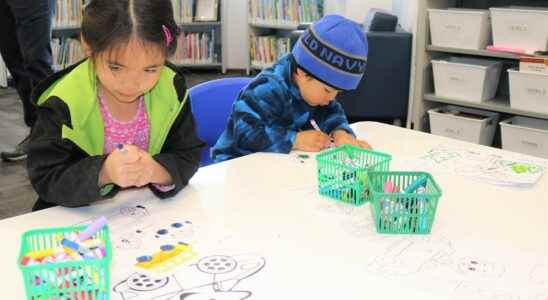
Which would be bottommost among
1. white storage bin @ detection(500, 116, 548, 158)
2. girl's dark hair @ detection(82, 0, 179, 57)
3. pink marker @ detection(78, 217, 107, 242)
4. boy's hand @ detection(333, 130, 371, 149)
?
white storage bin @ detection(500, 116, 548, 158)

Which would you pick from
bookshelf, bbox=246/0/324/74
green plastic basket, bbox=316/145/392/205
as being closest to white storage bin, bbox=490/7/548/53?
green plastic basket, bbox=316/145/392/205

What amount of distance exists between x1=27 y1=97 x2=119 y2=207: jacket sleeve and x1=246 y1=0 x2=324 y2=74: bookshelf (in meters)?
4.10

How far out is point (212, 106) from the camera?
1.62 m

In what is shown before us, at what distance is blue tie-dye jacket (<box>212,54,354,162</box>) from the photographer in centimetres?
138

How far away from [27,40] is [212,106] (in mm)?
1483

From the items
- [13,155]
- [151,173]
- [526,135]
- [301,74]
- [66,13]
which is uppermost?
[66,13]

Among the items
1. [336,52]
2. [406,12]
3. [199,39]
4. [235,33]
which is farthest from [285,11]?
[336,52]

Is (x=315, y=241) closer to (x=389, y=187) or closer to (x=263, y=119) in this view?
(x=389, y=187)

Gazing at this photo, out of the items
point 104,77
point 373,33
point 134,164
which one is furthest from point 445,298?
point 373,33

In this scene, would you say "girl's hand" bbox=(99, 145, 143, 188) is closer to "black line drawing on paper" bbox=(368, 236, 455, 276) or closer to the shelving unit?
"black line drawing on paper" bbox=(368, 236, 455, 276)

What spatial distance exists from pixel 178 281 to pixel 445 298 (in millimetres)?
365

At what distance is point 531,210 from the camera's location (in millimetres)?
1077

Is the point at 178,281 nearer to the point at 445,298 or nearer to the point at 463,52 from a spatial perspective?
the point at 445,298

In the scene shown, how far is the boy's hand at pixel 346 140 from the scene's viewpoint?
1.41 meters
